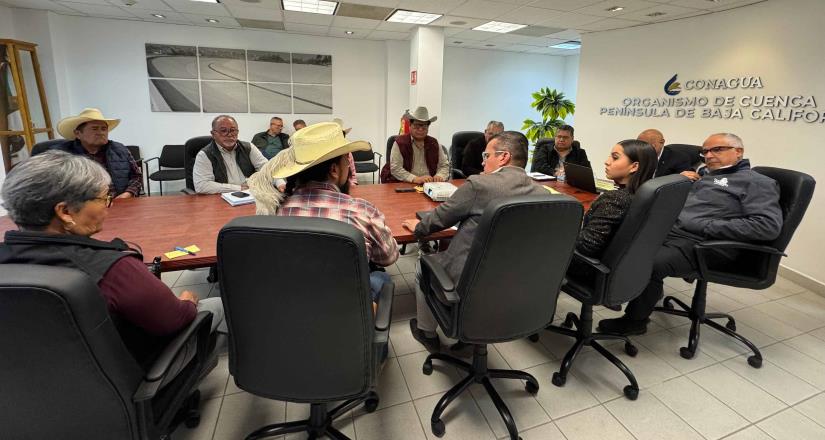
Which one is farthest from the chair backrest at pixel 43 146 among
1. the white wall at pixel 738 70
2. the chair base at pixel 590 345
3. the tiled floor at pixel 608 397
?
the white wall at pixel 738 70

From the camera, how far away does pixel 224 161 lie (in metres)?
3.18

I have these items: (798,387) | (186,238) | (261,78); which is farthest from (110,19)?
(798,387)

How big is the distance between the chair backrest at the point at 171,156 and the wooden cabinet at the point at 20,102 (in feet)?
4.15

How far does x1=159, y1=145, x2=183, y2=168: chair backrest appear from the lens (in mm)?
5871

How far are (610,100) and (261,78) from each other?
5297mm

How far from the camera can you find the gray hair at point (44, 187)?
106 cm

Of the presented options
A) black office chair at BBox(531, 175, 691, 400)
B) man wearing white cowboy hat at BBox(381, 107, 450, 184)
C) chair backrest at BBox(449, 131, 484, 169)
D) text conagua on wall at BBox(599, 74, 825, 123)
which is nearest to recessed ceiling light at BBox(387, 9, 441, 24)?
chair backrest at BBox(449, 131, 484, 169)

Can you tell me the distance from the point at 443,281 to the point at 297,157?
2.51 ft

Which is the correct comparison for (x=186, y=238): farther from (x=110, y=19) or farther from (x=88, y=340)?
(x=110, y=19)

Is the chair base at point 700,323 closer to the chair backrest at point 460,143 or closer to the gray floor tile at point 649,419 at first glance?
the gray floor tile at point 649,419

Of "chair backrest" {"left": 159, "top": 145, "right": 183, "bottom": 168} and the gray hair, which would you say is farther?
"chair backrest" {"left": 159, "top": 145, "right": 183, "bottom": 168}

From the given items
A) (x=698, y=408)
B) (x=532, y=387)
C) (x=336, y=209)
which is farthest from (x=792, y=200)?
(x=336, y=209)

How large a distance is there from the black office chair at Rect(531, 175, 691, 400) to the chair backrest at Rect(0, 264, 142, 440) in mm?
1811

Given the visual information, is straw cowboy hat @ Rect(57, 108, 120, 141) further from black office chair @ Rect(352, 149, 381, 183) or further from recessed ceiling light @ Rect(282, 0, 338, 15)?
black office chair @ Rect(352, 149, 381, 183)
